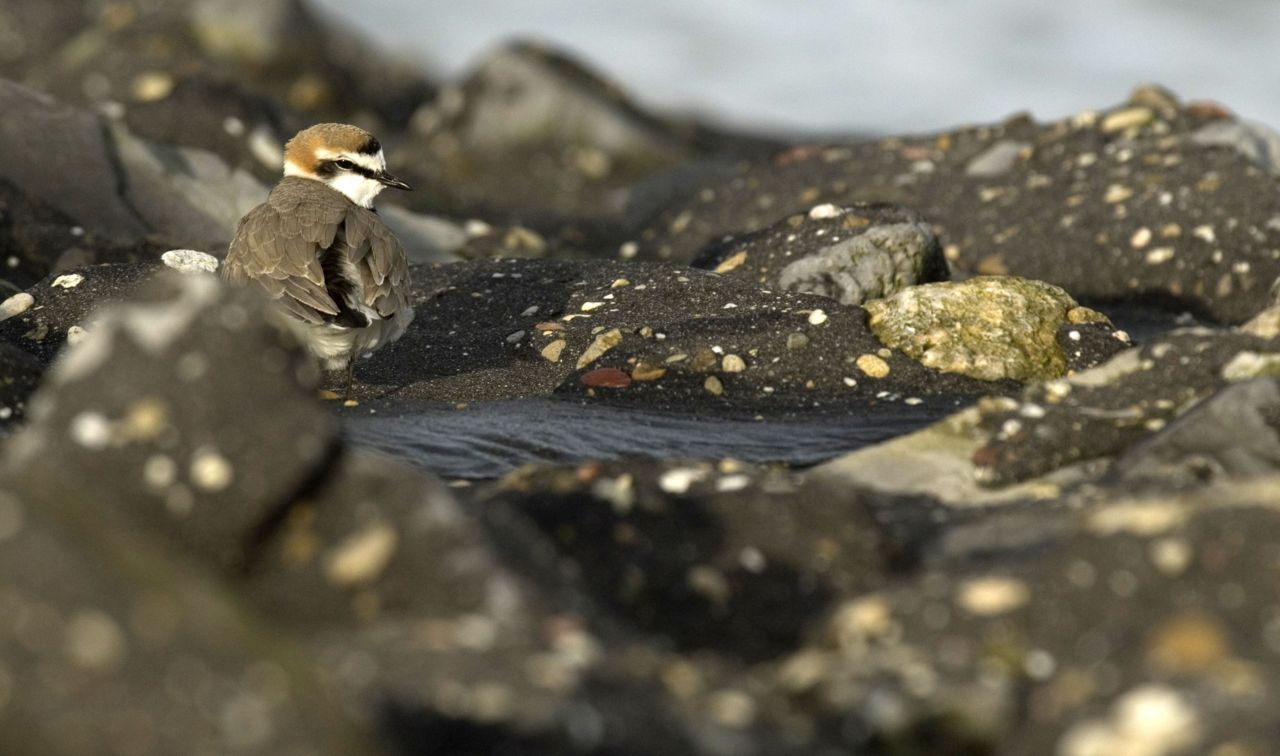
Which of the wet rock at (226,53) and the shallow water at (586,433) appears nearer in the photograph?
the shallow water at (586,433)

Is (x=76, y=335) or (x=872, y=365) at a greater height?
(x=872, y=365)

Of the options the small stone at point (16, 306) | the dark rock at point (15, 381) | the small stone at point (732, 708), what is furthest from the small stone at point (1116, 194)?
the small stone at point (732, 708)

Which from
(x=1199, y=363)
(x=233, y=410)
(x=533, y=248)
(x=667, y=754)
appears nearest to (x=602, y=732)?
(x=667, y=754)

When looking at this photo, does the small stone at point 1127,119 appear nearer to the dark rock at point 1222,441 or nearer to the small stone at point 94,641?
the dark rock at point 1222,441

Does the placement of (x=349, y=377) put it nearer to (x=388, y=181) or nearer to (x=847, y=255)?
(x=388, y=181)

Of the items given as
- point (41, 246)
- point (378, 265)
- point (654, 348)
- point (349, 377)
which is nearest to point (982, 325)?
point (654, 348)

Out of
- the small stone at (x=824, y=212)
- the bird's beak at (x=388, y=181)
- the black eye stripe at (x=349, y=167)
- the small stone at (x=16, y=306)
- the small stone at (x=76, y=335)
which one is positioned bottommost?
the small stone at (x=76, y=335)

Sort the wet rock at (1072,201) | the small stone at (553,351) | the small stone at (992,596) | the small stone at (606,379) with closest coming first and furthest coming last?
1. the small stone at (992,596)
2. the small stone at (606,379)
3. the small stone at (553,351)
4. the wet rock at (1072,201)
